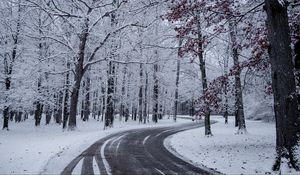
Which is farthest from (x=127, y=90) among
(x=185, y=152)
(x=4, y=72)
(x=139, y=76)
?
(x=185, y=152)

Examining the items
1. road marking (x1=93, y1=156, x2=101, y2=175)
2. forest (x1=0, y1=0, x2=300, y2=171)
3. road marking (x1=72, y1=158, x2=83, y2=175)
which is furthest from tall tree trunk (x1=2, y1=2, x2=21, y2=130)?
road marking (x1=93, y1=156, x2=101, y2=175)

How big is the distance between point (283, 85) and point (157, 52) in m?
33.1

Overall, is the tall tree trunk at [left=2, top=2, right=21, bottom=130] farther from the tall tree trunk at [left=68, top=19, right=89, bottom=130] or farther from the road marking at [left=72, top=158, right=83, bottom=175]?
the road marking at [left=72, top=158, right=83, bottom=175]

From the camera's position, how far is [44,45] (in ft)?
99.1

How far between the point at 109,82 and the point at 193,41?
22.5 m

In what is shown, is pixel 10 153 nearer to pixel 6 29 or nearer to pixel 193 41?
pixel 193 41

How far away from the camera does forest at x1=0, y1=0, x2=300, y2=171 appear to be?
30.9 ft

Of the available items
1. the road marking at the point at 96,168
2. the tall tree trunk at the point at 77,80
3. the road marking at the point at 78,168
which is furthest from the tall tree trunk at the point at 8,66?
the road marking at the point at 96,168

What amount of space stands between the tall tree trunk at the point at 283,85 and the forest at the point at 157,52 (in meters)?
0.03

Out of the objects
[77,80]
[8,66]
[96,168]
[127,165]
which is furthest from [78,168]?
[8,66]

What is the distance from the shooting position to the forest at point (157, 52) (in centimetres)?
941

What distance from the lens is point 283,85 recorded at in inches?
360

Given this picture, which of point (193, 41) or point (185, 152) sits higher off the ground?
point (193, 41)

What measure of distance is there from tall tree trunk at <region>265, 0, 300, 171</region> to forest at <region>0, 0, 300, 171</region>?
31 mm
